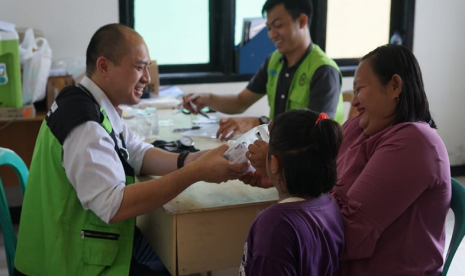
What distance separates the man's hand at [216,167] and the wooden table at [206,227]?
0.25 ft

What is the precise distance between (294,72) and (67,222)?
156 cm

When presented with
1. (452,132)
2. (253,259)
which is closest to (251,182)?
(253,259)

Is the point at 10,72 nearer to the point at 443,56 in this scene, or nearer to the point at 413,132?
the point at 413,132

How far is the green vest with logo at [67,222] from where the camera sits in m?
1.56

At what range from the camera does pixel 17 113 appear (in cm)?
311

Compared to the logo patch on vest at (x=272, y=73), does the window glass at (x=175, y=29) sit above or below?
above

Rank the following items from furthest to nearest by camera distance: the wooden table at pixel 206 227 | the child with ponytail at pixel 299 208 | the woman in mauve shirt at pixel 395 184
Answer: the wooden table at pixel 206 227 → the woman in mauve shirt at pixel 395 184 → the child with ponytail at pixel 299 208

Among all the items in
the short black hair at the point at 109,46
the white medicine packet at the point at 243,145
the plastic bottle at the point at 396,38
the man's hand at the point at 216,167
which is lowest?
the man's hand at the point at 216,167

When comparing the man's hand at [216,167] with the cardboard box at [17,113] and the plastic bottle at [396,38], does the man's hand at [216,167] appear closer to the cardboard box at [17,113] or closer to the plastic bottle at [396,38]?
the cardboard box at [17,113]

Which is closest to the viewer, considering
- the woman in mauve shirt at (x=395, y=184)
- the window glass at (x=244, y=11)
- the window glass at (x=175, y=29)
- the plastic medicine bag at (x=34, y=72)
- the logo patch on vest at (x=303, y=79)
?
the woman in mauve shirt at (x=395, y=184)

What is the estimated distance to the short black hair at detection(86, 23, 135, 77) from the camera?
67.7 inches

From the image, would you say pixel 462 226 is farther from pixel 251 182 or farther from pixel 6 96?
pixel 6 96

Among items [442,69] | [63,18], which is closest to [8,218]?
[63,18]

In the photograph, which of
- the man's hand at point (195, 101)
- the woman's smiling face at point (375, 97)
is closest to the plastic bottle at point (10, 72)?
the man's hand at point (195, 101)
